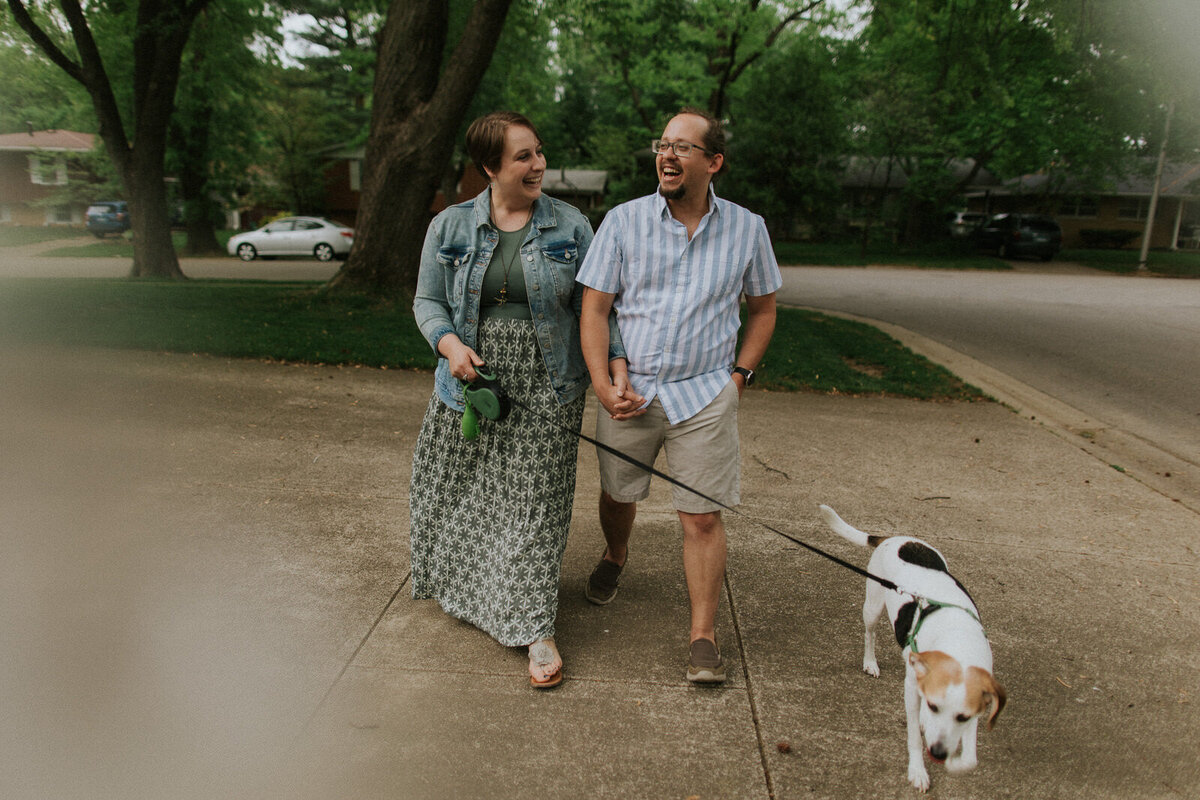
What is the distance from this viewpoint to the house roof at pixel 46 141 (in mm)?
31328

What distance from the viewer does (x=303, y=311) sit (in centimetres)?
968

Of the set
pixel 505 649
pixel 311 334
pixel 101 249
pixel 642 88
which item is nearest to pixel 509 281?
pixel 505 649

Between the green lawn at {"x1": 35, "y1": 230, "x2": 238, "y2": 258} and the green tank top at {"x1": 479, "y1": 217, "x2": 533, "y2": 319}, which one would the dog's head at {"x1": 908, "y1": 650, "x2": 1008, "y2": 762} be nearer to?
the green tank top at {"x1": 479, "y1": 217, "x2": 533, "y2": 319}

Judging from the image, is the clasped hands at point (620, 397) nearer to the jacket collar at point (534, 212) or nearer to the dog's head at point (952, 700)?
the jacket collar at point (534, 212)

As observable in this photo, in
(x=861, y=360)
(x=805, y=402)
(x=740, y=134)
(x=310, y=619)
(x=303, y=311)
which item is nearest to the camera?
(x=310, y=619)

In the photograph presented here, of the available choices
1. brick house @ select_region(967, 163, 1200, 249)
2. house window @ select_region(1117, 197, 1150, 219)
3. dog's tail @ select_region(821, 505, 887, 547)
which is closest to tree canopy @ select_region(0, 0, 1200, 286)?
dog's tail @ select_region(821, 505, 887, 547)

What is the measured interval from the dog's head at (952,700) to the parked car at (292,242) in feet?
80.4

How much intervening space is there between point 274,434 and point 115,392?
5.39 feet

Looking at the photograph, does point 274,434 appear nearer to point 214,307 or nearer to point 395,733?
point 395,733

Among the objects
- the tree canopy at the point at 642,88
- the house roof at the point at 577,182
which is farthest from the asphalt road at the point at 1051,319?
the house roof at the point at 577,182

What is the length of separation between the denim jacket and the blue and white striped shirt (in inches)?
4.8

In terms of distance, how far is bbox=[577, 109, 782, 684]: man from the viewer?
106 inches

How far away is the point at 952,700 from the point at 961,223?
1358 inches

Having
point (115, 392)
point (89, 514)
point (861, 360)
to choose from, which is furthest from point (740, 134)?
point (89, 514)
